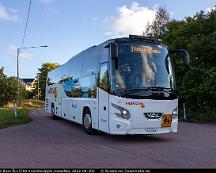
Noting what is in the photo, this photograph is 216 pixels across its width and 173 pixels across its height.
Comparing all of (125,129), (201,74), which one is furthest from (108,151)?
(201,74)

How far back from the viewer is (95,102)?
14.1 metres

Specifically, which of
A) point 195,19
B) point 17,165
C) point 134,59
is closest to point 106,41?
point 134,59

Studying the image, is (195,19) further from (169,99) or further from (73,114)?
(169,99)

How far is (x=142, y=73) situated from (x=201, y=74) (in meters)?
13.7

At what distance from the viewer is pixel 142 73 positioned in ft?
40.8

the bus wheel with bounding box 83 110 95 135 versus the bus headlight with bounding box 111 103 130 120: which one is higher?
the bus headlight with bounding box 111 103 130 120

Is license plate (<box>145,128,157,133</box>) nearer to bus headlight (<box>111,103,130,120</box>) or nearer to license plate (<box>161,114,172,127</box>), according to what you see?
license plate (<box>161,114,172,127</box>)

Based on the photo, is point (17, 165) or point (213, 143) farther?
point (213, 143)

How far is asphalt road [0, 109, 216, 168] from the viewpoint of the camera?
8.70 metres

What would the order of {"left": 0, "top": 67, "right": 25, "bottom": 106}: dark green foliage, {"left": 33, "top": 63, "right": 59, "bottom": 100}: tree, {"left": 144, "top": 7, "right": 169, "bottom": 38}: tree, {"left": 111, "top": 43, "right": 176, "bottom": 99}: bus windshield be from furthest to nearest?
{"left": 33, "top": 63, "right": 59, "bottom": 100}: tree < {"left": 144, "top": 7, "right": 169, "bottom": 38}: tree < {"left": 0, "top": 67, "right": 25, "bottom": 106}: dark green foliage < {"left": 111, "top": 43, "right": 176, "bottom": 99}: bus windshield

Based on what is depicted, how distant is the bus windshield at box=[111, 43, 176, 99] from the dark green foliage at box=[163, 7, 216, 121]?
36.2 ft

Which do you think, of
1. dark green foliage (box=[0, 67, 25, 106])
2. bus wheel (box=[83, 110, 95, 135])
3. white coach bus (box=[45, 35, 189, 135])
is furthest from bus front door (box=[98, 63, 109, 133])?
dark green foliage (box=[0, 67, 25, 106])

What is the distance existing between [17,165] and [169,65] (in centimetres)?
683

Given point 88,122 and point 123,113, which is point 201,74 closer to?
point 88,122
